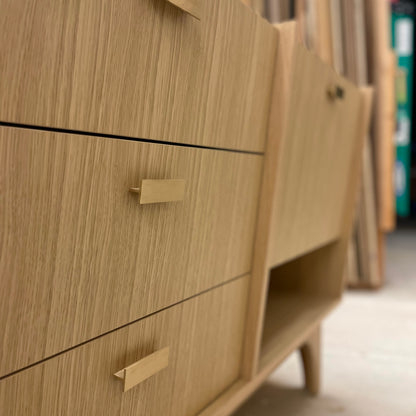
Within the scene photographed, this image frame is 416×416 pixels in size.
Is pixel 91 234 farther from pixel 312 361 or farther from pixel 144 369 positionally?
pixel 312 361

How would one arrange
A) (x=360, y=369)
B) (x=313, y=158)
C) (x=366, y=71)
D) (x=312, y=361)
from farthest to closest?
(x=366, y=71)
(x=360, y=369)
(x=312, y=361)
(x=313, y=158)

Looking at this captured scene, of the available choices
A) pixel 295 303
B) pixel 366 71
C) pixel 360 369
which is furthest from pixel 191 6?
pixel 366 71

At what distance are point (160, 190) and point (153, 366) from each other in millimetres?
228

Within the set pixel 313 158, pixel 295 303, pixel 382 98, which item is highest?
pixel 382 98

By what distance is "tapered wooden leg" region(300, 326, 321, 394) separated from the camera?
1.36 m

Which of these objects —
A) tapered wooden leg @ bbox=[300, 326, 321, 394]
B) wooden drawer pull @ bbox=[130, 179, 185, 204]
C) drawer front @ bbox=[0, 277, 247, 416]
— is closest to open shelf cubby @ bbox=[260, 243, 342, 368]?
tapered wooden leg @ bbox=[300, 326, 321, 394]

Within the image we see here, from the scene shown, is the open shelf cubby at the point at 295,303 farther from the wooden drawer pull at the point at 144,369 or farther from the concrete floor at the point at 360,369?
the wooden drawer pull at the point at 144,369

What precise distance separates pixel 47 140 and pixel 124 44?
0.46ft

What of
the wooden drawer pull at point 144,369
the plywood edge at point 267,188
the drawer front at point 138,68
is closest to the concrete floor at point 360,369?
the plywood edge at point 267,188

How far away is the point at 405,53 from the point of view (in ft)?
12.1

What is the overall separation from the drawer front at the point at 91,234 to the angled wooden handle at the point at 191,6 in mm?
160

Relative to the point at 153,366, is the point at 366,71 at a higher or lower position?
higher

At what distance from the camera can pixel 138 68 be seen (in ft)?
1.85

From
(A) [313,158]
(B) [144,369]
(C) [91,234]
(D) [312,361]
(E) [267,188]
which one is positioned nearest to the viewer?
(C) [91,234]
